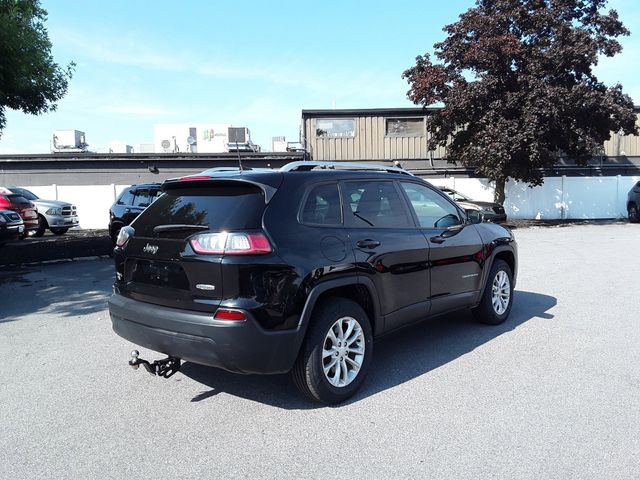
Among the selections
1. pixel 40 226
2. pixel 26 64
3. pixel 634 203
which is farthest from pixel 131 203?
pixel 634 203

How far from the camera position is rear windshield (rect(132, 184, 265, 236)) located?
3547 millimetres

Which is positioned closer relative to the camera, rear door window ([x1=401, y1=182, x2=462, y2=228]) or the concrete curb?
rear door window ([x1=401, y1=182, x2=462, y2=228])

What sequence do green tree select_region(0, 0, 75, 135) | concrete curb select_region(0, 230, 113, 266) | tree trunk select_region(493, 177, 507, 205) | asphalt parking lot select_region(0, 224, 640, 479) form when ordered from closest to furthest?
asphalt parking lot select_region(0, 224, 640, 479)
green tree select_region(0, 0, 75, 135)
concrete curb select_region(0, 230, 113, 266)
tree trunk select_region(493, 177, 507, 205)

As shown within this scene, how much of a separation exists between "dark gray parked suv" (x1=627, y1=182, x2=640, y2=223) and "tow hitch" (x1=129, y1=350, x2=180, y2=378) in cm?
2133

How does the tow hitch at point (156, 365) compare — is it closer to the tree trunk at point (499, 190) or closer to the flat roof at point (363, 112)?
Result: the tree trunk at point (499, 190)

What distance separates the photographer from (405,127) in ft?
77.9

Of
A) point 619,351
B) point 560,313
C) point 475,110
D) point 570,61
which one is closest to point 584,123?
point 570,61

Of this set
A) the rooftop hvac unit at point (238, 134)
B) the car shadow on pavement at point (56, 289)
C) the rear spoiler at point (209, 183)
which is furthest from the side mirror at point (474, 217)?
the rooftop hvac unit at point (238, 134)

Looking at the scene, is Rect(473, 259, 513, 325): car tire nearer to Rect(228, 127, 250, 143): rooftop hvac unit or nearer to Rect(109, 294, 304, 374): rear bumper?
Rect(109, 294, 304, 374): rear bumper

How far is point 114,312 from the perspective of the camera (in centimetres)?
409

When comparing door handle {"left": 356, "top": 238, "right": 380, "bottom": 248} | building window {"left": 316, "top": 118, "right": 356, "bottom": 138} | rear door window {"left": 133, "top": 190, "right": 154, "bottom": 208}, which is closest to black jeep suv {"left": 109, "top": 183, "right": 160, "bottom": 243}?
rear door window {"left": 133, "top": 190, "right": 154, "bottom": 208}

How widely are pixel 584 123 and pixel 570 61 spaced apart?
87.1 inches

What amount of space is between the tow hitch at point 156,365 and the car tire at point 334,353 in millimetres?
1030

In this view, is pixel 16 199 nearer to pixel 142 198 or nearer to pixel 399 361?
pixel 142 198
